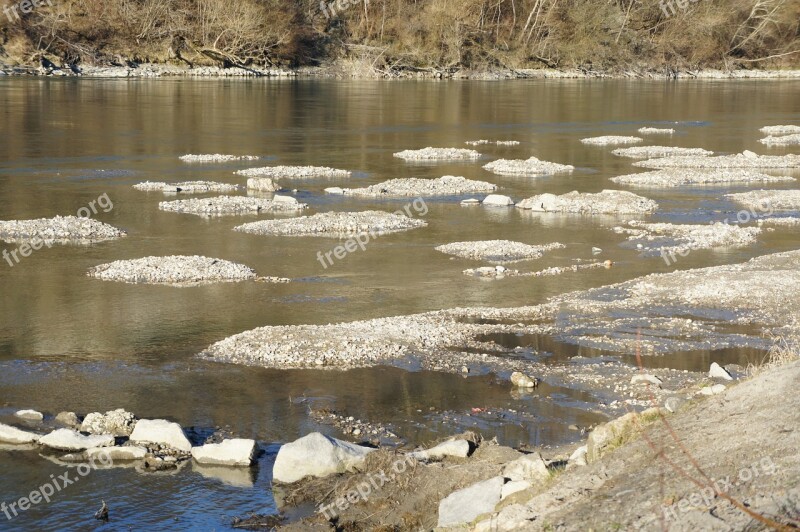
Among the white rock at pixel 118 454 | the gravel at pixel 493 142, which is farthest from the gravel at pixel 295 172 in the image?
the white rock at pixel 118 454

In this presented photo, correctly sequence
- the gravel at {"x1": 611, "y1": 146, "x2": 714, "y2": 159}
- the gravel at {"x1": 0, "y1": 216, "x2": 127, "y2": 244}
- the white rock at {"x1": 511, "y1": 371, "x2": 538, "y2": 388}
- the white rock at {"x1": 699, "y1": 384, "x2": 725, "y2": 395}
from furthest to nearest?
the gravel at {"x1": 611, "y1": 146, "x2": 714, "y2": 159} < the gravel at {"x1": 0, "y1": 216, "x2": 127, "y2": 244} < the white rock at {"x1": 511, "y1": 371, "x2": 538, "y2": 388} < the white rock at {"x1": 699, "y1": 384, "x2": 725, "y2": 395}

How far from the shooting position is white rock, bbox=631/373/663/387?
12875mm

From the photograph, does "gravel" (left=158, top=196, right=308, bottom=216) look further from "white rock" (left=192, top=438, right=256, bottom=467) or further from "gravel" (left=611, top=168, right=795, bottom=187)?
"white rock" (left=192, top=438, right=256, bottom=467)

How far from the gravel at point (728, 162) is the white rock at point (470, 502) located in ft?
91.0

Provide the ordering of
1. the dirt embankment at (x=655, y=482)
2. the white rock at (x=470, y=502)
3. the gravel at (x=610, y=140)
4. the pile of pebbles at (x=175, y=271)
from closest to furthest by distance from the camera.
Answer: the dirt embankment at (x=655, y=482), the white rock at (x=470, y=502), the pile of pebbles at (x=175, y=271), the gravel at (x=610, y=140)

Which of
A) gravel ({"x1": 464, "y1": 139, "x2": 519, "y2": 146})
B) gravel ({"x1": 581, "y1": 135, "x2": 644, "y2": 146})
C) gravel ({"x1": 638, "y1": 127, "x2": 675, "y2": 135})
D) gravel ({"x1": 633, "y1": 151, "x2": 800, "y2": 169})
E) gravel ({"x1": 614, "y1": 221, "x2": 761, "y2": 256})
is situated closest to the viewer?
gravel ({"x1": 614, "y1": 221, "x2": 761, "y2": 256})

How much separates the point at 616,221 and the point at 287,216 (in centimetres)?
775

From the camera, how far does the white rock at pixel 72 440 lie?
11.1 meters

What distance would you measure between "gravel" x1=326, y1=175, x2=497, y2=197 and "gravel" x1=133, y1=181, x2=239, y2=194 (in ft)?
9.46

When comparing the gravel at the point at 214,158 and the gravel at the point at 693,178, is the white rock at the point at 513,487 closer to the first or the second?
the gravel at the point at 693,178

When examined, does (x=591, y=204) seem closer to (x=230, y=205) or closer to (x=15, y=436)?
(x=230, y=205)

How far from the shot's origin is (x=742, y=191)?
3044 cm

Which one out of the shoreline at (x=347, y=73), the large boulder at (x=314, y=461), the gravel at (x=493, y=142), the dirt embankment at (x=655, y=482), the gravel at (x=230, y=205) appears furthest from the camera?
the shoreline at (x=347, y=73)

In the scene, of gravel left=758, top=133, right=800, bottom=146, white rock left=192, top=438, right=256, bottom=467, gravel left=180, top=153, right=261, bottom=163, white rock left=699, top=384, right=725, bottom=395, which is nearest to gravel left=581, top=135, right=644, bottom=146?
gravel left=758, top=133, right=800, bottom=146
